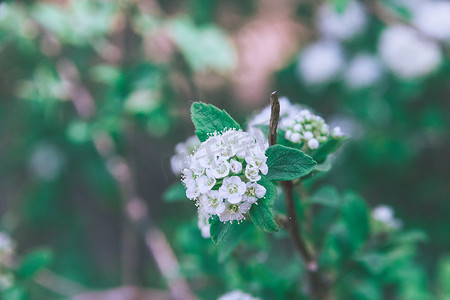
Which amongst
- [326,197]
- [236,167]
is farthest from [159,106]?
[236,167]

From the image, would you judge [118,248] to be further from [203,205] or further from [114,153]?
[203,205]

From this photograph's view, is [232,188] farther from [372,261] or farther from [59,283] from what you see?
[59,283]

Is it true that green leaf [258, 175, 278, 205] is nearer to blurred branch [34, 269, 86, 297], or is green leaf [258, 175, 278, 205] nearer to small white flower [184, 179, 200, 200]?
small white flower [184, 179, 200, 200]

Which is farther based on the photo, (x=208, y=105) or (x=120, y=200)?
(x=120, y=200)

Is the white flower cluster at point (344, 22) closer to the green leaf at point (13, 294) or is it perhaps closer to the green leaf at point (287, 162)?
the green leaf at point (287, 162)

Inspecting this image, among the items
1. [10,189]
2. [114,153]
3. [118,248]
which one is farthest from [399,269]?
[10,189]

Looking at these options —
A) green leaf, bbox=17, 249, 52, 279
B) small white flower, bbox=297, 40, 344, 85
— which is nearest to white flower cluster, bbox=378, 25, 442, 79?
small white flower, bbox=297, 40, 344, 85
